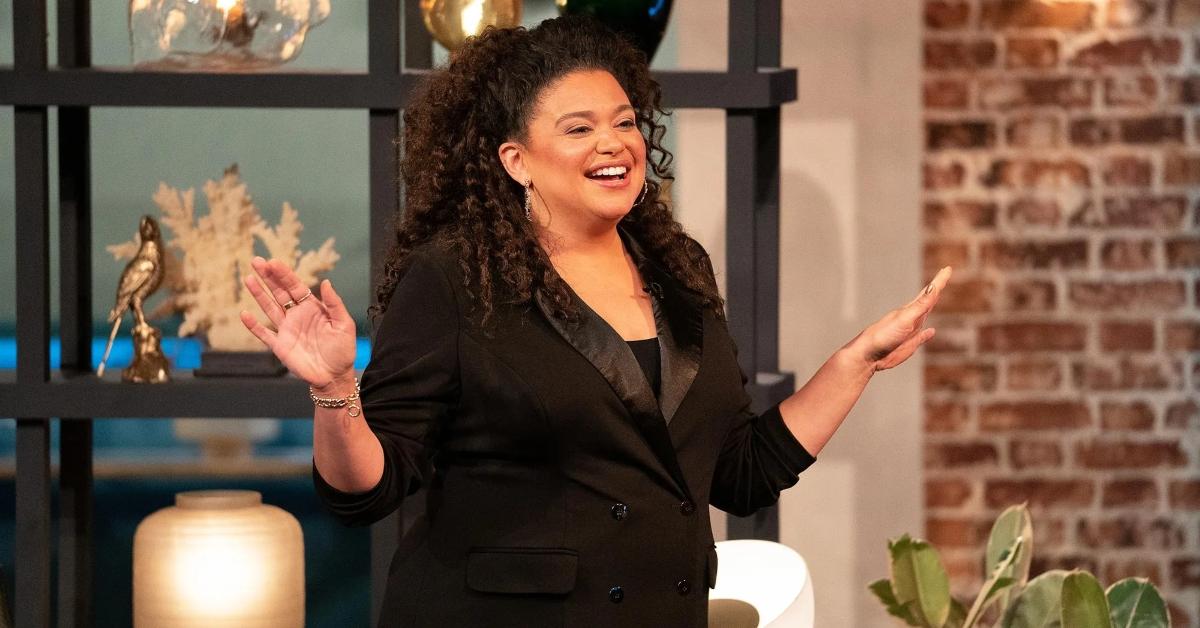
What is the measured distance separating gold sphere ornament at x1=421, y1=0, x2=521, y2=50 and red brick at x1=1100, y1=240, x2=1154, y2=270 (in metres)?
1.53

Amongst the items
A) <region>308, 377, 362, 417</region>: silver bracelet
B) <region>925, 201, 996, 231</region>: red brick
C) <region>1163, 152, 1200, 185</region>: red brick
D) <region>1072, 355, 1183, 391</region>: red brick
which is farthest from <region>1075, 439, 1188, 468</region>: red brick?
<region>308, 377, 362, 417</region>: silver bracelet

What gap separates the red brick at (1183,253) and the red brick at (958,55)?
56 centimetres

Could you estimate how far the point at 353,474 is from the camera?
158 centimetres

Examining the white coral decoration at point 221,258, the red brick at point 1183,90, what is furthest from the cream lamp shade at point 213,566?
the red brick at point 1183,90

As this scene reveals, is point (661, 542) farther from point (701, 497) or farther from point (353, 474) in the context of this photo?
point (353, 474)

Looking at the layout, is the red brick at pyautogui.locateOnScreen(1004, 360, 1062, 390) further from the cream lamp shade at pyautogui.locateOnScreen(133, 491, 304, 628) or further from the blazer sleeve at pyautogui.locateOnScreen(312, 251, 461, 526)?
the blazer sleeve at pyautogui.locateOnScreen(312, 251, 461, 526)

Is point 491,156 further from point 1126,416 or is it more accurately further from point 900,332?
point 1126,416

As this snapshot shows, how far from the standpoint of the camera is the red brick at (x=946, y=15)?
10.9 ft

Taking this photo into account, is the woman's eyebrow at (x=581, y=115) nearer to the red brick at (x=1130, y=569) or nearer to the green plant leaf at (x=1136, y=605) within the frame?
the green plant leaf at (x=1136, y=605)

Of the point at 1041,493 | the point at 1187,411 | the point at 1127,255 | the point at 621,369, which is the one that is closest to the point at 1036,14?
the point at 1127,255

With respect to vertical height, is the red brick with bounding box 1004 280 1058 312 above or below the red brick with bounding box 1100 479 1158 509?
above

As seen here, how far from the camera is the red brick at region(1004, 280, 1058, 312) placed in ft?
11.0

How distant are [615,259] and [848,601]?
5.95 feet

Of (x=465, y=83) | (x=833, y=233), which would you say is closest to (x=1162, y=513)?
(x=833, y=233)
